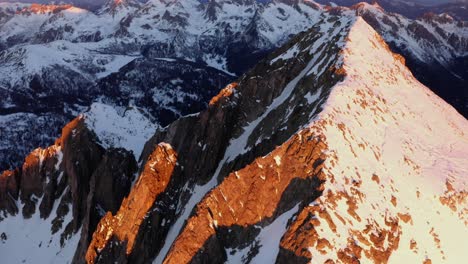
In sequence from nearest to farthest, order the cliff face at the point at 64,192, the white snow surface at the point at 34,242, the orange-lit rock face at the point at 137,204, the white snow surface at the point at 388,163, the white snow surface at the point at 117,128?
the white snow surface at the point at 388,163 < the orange-lit rock face at the point at 137,204 < the cliff face at the point at 64,192 < the white snow surface at the point at 34,242 < the white snow surface at the point at 117,128

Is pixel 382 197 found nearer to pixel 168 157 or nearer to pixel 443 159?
pixel 443 159

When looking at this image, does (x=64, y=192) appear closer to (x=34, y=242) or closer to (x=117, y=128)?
(x=34, y=242)

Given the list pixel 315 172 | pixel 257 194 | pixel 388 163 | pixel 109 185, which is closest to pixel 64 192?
pixel 109 185

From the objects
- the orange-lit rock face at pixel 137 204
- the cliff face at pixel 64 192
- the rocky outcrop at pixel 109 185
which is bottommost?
the cliff face at pixel 64 192

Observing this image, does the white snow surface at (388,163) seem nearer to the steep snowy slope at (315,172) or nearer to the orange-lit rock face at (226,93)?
the steep snowy slope at (315,172)

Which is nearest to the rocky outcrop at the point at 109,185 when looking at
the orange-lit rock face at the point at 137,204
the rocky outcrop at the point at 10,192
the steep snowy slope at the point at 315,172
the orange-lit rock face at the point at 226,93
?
the orange-lit rock face at the point at 137,204

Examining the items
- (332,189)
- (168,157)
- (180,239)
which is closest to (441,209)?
(332,189)

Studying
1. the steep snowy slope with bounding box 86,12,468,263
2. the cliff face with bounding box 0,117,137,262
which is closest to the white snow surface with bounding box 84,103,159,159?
the cliff face with bounding box 0,117,137,262
